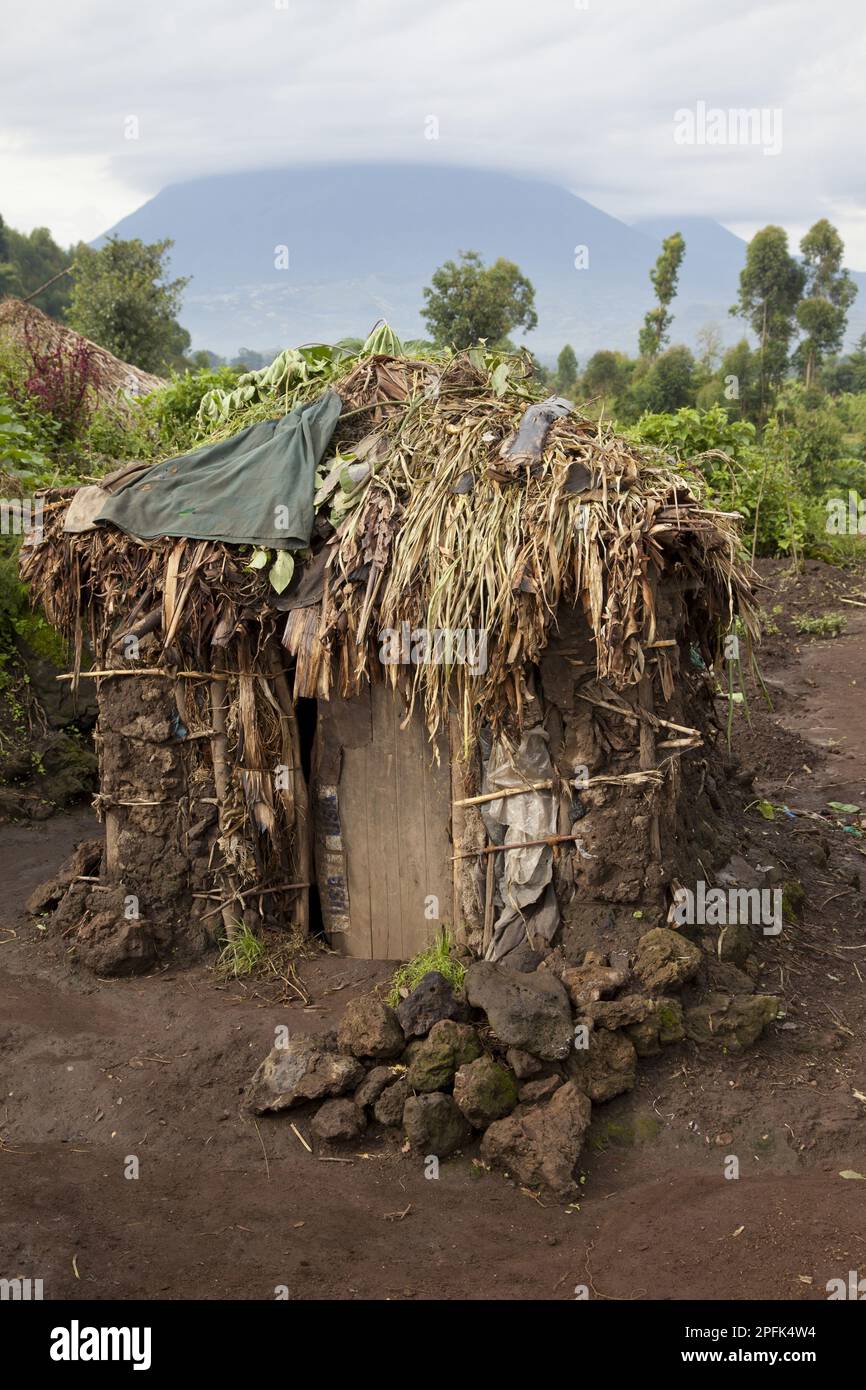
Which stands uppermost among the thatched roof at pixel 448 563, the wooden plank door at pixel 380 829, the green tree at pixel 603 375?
the green tree at pixel 603 375

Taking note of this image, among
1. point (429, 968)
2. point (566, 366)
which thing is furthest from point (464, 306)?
point (429, 968)

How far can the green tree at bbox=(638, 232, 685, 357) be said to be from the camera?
44.0m

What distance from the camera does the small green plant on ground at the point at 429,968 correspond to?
21.3 ft

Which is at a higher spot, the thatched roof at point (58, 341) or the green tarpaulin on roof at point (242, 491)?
the thatched roof at point (58, 341)

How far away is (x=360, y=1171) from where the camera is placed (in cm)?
553

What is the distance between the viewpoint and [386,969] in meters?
6.96

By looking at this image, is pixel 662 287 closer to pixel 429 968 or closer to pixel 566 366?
pixel 566 366

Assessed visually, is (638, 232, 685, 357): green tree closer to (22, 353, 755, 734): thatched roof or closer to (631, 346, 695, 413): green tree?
(631, 346, 695, 413): green tree

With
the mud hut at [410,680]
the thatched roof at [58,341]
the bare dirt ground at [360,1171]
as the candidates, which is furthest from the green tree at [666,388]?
the bare dirt ground at [360,1171]

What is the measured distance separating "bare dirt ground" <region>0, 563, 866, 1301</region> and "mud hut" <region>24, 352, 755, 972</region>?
0.66m

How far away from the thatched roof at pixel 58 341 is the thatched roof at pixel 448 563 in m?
9.89

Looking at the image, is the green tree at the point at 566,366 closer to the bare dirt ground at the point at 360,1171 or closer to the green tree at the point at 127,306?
the green tree at the point at 127,306

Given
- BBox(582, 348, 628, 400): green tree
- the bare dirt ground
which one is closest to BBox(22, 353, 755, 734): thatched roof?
the bare dirt ground
